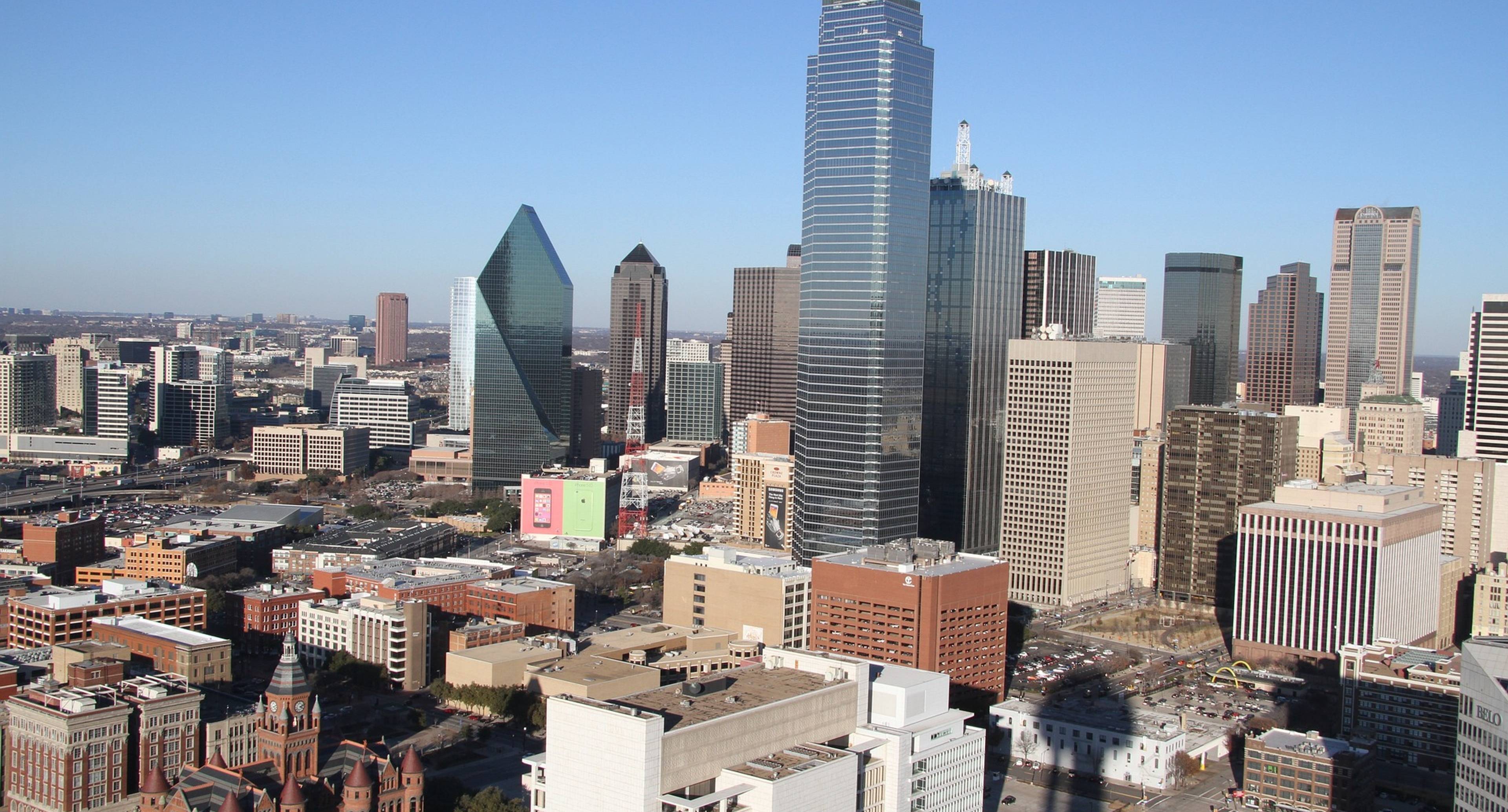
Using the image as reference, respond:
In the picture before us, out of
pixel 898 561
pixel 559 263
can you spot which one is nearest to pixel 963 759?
pixel 898 561

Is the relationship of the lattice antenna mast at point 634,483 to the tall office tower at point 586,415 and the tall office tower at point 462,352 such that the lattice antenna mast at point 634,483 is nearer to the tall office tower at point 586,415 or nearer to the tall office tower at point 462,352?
the tall office tower at point 586,415

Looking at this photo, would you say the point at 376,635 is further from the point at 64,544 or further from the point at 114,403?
the point at 114,403

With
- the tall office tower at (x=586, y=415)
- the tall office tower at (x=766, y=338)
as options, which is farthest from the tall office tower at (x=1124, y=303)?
the tall office tower at (x=586, y=415)

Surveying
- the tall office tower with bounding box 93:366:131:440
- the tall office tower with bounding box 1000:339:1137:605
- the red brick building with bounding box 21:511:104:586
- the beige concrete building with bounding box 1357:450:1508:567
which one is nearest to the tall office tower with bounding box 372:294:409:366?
the tall office tower with bounding box 93:366:131:440

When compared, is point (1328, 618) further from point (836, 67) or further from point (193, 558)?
point (193, 558)

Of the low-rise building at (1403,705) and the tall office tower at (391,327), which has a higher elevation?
the tall office tower at (391,327)

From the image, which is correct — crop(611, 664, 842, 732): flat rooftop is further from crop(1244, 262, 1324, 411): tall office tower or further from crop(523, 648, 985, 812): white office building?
crop(1244, 262, 1324, 411): tall office tower
